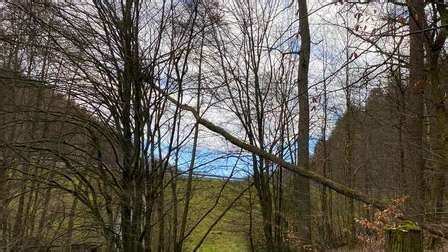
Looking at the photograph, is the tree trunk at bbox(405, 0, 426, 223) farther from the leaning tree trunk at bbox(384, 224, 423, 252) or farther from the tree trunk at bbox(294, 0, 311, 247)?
the tree trunk at bbox(294, 0, 311, 247)

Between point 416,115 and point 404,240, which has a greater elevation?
point 416,115

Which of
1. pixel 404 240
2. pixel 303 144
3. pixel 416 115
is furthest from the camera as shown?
pixel 303 144

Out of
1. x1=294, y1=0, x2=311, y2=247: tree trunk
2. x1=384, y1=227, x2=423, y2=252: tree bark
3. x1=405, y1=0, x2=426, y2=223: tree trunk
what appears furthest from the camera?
x1=294, y1=0, x2=311, y2=247: tree trunk

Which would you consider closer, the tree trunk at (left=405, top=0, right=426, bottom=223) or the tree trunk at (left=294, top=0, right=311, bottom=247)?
the tree trunk at (left=405, top=0, right=426, bottom=223)

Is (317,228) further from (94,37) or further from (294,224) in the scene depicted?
(94,37)

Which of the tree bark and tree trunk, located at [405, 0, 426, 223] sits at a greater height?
tree trunk, located at [405, 0, 426, 223]

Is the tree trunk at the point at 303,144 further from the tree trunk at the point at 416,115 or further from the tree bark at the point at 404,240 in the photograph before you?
the tree bark at the point at 404,240

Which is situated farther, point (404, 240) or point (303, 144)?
point (303, 144)

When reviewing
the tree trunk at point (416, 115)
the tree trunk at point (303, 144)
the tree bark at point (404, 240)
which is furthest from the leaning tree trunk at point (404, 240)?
the tree trunk at point (303, 144)

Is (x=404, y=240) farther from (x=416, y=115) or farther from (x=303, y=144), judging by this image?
(x=303, y=144)

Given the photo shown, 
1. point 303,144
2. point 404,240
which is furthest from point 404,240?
point 303,144

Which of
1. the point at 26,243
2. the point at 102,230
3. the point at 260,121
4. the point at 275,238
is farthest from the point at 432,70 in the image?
the point at 26,243

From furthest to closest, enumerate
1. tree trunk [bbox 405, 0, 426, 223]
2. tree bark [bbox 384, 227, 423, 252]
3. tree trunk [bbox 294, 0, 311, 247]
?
tree trunk [bbox 294, 0, 311, 247] → tree trunk [bbox 405, 0, 426, 223] → tree bark [bbox 384, 227, 423, 252]

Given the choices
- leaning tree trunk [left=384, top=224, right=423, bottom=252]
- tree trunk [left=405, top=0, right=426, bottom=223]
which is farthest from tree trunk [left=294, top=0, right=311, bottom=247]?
leaning tree trunk [left=384, top=224, right=423, bottom=252]
